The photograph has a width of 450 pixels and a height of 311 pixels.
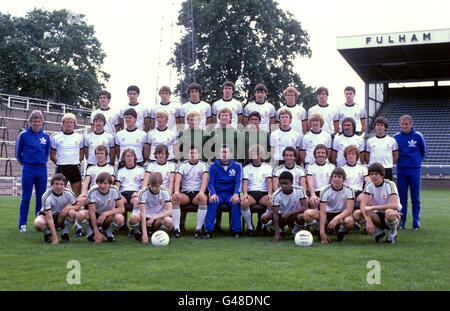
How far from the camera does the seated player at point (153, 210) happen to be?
22.9 ft

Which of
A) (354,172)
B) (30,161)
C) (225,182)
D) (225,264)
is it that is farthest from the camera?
(30,161)

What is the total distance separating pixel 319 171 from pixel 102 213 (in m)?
3.34

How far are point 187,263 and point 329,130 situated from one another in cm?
473

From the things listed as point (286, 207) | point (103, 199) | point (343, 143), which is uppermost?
point (343, 143)

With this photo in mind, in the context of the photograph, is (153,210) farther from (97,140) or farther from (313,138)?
(313,138)

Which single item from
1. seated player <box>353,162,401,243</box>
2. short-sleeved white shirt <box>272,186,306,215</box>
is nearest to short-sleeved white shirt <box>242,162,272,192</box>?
short-sleeved white shirt <box>272,186,306,215</box>

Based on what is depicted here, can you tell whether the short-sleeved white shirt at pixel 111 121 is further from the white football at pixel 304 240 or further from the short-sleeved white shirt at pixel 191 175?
the white football at pixel 304 240

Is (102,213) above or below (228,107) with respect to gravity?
below

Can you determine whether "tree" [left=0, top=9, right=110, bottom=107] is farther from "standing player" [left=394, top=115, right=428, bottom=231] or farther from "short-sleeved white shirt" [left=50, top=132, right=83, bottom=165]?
"standing player" [left=394, top=115, right=428, bottom=231]

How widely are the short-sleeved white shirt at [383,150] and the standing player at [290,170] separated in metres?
1.31

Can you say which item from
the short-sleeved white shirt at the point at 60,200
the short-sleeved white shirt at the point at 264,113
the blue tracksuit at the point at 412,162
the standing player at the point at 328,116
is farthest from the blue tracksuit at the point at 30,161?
the blue tracksuit at the point at 412,162

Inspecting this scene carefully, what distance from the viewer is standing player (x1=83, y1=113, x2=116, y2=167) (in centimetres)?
823

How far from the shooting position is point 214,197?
7211mm

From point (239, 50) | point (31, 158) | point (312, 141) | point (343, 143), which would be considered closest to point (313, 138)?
point (312, 141)
